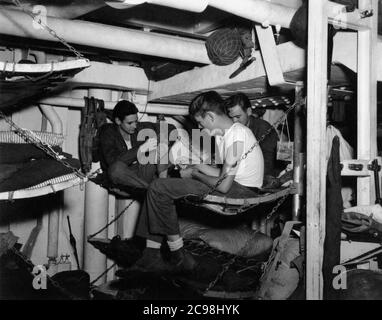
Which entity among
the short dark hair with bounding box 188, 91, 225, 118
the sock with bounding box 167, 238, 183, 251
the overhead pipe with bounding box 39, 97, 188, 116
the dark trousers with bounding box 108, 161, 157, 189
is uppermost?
the overhead pipe with bounding box 39, 97, 188, 116

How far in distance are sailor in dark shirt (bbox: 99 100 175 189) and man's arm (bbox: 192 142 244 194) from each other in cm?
146

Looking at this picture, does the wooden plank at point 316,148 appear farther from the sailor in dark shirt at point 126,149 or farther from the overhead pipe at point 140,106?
the overhead pipe at point 140,106

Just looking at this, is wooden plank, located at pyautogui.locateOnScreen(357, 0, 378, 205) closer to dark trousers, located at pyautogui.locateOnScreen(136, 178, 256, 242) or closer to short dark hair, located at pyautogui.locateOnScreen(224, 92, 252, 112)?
dark trousers, located at pyautogui.locateOnScreen(136, 178, 256, 242)

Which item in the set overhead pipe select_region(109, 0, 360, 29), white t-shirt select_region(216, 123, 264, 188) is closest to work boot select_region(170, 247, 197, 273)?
white t-shirt select_region(216, 123, 264, 188)

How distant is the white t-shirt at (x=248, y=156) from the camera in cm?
454

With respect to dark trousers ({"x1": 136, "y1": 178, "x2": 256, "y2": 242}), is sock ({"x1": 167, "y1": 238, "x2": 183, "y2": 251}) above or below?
below

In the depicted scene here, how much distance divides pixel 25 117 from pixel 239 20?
5009 mm

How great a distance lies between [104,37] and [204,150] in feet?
10.1

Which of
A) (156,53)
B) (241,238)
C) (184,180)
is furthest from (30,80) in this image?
(241,238)

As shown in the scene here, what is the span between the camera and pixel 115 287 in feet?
25.7

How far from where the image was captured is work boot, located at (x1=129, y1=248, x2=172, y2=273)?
4.72m

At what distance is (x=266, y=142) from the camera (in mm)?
6613

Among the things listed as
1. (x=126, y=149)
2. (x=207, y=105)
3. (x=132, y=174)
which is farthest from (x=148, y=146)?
(x=207, y=105)

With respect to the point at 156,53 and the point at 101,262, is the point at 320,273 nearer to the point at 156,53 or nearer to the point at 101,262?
the point at 156,53
